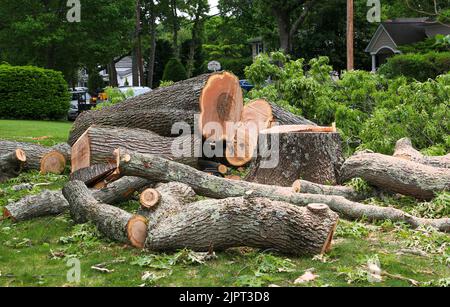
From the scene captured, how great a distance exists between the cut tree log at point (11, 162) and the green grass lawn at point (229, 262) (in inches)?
132

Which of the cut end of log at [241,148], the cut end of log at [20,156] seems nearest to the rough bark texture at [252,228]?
the cut end of log at [241,148]

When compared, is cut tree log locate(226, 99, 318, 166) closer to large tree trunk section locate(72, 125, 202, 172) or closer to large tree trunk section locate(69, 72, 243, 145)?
large tree trunk section locate(69, 72, 243, 145)

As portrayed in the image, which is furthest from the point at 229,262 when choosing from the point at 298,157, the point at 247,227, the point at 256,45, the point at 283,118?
the point at 256,45

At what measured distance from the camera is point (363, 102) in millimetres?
11211

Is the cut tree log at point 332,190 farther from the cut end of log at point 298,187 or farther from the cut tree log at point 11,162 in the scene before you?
the cut tree log at point 11,162

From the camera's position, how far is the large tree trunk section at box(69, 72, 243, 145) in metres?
9.33


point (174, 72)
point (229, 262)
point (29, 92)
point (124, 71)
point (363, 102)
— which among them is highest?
point (124, 71)

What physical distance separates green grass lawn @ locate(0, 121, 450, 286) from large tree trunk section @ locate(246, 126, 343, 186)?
5.05ft

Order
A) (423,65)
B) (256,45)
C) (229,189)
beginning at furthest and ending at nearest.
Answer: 1. (256,45)
2. (423,65)
3. (229,189)

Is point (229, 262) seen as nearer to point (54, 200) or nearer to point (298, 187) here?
point (298, 187)

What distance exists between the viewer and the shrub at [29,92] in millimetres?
22219

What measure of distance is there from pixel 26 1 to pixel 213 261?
82.2ft

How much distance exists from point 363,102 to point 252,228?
6.70m

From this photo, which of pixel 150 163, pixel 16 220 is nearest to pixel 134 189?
pixel 150 163
